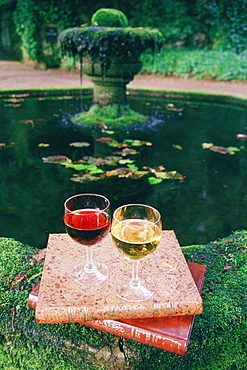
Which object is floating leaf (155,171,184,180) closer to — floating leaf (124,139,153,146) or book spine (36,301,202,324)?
floating leaf (124,139,153,146)

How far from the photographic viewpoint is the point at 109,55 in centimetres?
532

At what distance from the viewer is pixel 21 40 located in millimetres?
14125

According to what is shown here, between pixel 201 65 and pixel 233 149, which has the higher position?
pixel 201 65

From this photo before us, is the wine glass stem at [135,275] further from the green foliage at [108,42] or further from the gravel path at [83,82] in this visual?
the gravel path at [83,82]

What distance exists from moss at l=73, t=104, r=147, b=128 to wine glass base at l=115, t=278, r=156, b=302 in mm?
4767

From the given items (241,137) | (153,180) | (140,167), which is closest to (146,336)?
(153,180)

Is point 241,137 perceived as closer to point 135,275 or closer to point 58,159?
point 58,159

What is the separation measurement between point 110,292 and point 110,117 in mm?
5068

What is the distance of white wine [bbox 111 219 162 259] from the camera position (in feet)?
3.64

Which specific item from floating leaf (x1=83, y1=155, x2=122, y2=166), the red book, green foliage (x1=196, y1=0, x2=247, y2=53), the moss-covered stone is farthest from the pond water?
green foliage (x1=196, y1=0, x2=247, y2=53)

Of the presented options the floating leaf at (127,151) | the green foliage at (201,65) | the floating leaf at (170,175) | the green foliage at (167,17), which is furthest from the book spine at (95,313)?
the green foliage at (167,17)

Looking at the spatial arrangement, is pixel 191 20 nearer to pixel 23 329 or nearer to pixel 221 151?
pixel 221 151

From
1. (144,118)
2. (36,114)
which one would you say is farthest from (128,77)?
(36,114)

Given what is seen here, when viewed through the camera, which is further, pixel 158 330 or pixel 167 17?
pixel 167 17
